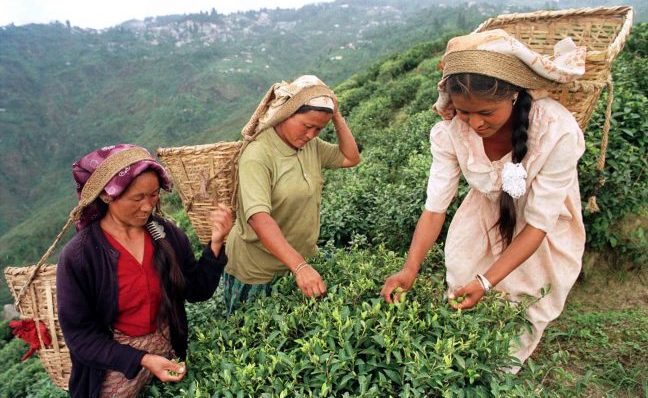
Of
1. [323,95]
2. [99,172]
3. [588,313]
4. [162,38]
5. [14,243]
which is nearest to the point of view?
[99,172]

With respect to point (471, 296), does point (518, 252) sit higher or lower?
higher

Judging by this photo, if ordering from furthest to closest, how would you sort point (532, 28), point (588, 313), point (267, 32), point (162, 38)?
point (267, 32) → point (162, 38) → point (532, 28) → point (588, 313)

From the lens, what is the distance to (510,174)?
213cm

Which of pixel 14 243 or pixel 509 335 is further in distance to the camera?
pixel 14 243

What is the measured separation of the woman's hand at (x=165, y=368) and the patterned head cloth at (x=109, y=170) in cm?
70

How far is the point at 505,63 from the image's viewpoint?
1895 millimetres

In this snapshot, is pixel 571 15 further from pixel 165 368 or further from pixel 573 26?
pixel 165 368

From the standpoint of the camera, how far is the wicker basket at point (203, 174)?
2678mm

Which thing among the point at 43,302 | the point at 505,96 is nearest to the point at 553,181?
the point at 505,96

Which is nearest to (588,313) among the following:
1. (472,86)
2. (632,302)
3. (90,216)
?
(632,302)

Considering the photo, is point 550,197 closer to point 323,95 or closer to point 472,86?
point 472,86

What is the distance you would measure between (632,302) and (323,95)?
2726 mm

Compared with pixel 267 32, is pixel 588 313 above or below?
above

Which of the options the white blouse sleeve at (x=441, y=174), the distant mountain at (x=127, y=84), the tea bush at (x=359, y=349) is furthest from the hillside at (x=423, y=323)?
the distant mountain at (x=127, y=84)
